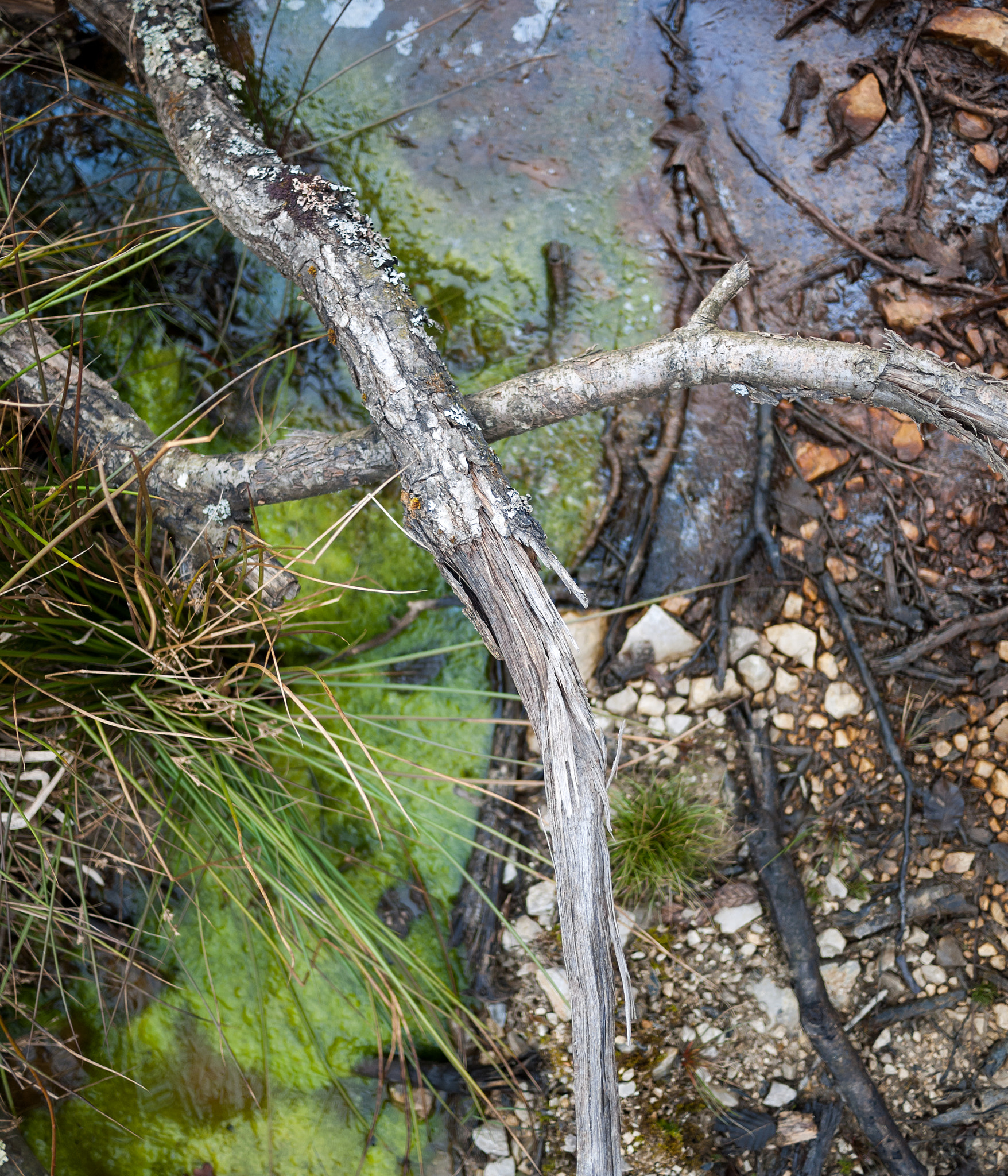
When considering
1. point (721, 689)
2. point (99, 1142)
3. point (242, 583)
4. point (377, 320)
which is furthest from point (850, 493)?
point (99, 1142)

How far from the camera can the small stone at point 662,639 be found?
1.85 metres

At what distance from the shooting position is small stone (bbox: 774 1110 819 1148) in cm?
174

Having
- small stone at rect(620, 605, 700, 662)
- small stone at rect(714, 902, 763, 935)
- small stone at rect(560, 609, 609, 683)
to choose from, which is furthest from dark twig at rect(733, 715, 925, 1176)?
small stone at rect(560, 609, 609, 683)

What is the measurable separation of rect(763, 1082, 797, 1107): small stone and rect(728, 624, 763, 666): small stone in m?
1.01

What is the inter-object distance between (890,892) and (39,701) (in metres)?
2.02

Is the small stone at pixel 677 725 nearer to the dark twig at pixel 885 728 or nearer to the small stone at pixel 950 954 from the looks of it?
the dark twig at pixel 885 728

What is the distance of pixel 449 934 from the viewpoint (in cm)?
184

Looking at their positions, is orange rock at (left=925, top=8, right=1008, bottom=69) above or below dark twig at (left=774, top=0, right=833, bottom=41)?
below

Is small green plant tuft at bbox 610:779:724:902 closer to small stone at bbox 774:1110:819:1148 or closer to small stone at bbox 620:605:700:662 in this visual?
small stone at bbox 620:605:700:662

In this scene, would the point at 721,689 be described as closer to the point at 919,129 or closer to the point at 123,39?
the point at 919,129

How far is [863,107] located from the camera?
1.90 meters

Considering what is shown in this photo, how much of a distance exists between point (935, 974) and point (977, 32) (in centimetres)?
232

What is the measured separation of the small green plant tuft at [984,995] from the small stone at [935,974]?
7 centimetres

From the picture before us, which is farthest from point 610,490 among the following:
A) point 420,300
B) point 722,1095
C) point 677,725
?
point 722,1095
